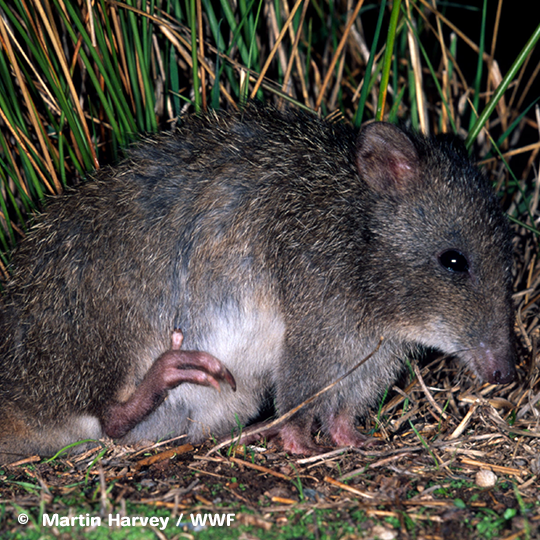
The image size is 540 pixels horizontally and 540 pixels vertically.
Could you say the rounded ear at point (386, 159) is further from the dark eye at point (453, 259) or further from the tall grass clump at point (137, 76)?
the tall grass clump at point (137, 76)

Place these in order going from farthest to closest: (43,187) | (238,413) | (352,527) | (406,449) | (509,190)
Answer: (509,190) → (43,187) → (238,413) → (406,449) → (352,527)

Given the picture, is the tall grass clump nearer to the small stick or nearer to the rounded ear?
the rounded ear

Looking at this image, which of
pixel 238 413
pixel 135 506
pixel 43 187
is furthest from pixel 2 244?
pixel 135 506

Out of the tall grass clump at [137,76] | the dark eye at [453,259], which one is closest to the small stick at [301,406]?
the dark eye at [453,259]

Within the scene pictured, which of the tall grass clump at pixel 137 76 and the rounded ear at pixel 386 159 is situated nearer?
the rounded ear at pixel 386 159

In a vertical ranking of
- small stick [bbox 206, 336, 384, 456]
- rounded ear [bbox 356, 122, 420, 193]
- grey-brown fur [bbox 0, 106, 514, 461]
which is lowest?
small stick [bbox 206, 336, 384, 456]

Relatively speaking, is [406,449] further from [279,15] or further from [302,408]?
[279,15]

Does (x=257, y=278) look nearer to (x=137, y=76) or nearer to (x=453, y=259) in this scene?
(x=453, y=259)

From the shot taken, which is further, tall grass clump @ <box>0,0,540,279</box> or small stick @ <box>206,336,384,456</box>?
tall grass clump @ <box>0,0,540,279</box>

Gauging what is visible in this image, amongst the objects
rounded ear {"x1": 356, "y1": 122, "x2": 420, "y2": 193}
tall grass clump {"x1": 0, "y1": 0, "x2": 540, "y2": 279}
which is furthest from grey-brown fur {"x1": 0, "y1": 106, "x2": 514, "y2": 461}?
tall grass clump {"x1": 0, "y1": 0, "x2": 540, "y2": 279}
